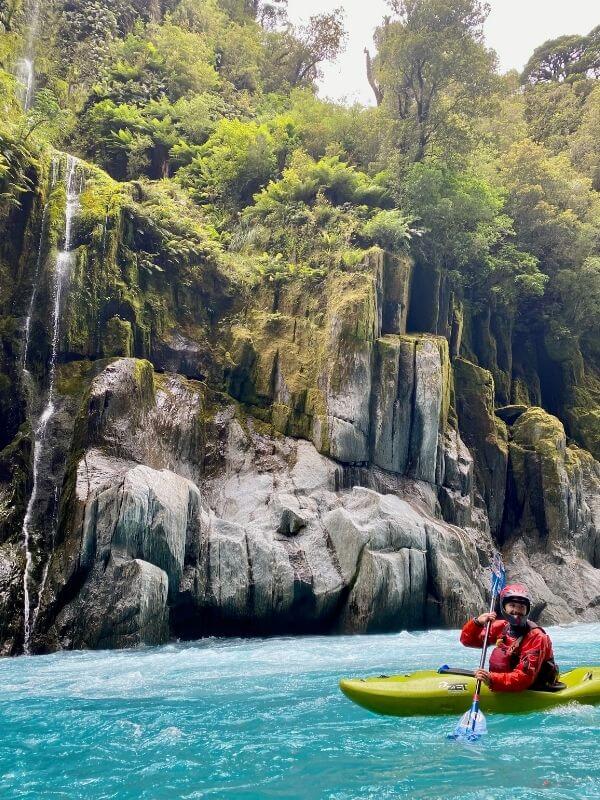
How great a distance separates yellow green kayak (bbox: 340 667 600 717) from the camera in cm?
704

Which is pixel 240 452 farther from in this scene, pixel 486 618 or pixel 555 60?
pixel 555 60

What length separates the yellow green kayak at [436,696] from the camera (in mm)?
7039

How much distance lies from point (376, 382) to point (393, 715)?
38.1 feet

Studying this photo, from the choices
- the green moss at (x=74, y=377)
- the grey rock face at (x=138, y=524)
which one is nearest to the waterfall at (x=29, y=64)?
the green moss at (x=74, y=377)

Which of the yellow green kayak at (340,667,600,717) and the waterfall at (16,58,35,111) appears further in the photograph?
the waterfall at (16,58,35,111)

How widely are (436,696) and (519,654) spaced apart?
107cm

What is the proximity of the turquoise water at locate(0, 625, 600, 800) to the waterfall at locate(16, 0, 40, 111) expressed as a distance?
21.5 m

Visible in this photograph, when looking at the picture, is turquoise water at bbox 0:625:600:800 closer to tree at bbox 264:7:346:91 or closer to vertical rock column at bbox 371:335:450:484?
vertical rock column at bbox 371:335:450:484

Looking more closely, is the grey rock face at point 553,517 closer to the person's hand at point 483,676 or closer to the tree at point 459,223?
the tree at point 459,223

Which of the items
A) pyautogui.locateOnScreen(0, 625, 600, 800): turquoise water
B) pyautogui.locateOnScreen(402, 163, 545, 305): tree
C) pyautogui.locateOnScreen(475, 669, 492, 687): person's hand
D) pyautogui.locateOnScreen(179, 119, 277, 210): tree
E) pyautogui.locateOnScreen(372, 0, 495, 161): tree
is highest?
pyautogui.locateOnScreen(372, 0, 495, 161): tree

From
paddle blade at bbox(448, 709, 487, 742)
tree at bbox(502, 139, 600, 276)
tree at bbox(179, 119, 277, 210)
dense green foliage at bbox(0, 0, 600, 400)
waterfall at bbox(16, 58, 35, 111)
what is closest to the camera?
paddle blade at bbox(448, 709, 487, 742)

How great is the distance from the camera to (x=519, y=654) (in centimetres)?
734

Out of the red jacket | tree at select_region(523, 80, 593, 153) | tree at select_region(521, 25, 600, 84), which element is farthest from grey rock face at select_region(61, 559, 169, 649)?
tree at select_region(521, 25, 600, 84)

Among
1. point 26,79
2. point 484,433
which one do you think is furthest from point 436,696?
point 26,79
